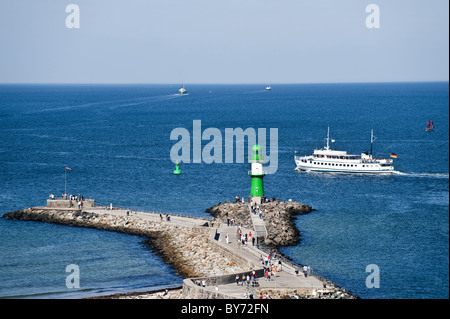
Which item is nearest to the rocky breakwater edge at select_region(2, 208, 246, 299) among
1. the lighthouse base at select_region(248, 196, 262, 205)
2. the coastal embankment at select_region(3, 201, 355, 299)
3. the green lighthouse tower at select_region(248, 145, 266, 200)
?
the coastal embankment at select_region(3, 201, 355, 299)

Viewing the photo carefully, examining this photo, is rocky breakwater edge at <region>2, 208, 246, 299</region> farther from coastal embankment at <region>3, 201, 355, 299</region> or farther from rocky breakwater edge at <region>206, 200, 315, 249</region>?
rocky breakwater edge at <region>206, 200, 315, 249</region>

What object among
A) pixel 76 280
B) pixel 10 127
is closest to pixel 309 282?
pixel 76 280

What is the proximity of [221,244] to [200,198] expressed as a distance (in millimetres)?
23933

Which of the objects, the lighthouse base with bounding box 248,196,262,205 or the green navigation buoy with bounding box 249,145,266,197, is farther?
the lighthouse base with bounding box 248,196,262,205

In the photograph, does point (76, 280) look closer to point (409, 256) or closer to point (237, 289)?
point (237, 289)

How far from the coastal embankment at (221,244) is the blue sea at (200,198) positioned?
168 cm

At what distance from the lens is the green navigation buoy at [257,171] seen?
63562 mm

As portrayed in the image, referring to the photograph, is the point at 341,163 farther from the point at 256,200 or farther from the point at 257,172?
the point at 257,172

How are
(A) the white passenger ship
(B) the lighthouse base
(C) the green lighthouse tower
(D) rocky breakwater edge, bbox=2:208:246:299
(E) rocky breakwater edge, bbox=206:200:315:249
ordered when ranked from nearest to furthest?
1. (D) rocky breakwater edge, bbox=2:208:246:299
2. (E) rocky breakwater edge, bbox=206:200:315:249
3. (C) the green lighthouse tower
4. (B) the lighthouse base
5. (A) the white passenger ship

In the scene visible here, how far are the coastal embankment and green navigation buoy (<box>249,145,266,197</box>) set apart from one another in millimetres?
1577

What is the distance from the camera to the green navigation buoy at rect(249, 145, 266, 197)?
63.6 m

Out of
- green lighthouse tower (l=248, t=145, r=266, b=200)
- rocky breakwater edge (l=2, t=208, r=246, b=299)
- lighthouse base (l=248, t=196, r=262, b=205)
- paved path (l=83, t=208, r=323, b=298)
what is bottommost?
rocky breakwater edge (l=2, t=208, r=246, b=299)

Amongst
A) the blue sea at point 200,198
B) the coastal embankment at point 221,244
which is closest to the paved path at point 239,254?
the coastal embankment at point 221,244
